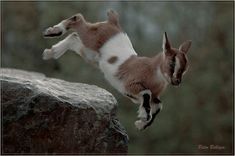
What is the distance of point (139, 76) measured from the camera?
20.3 ft

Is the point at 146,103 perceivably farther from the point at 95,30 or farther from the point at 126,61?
the point at 95,30

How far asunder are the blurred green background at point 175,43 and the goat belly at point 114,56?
1084 cm

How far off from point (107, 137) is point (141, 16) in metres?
13.9

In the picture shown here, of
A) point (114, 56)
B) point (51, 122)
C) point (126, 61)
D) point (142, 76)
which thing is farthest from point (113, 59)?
point (51, 122)

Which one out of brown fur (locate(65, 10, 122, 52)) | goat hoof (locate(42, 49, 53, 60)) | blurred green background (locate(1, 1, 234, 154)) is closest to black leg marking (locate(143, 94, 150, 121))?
brown fur (locate(65, 10, 122, 52))

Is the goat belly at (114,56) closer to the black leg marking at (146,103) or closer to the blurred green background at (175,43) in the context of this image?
the black leg marking at (146,103)

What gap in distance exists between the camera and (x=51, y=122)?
565 centimetres

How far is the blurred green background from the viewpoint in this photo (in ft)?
59.3

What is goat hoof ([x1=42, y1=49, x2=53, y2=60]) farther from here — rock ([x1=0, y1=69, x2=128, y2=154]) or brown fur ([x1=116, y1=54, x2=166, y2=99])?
brown fur ([x1=116, y1=54, x2=166, y2=99])

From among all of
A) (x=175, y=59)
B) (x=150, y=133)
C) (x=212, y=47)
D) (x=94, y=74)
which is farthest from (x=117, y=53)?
(x=212, y=47)

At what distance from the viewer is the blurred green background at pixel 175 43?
18.1m

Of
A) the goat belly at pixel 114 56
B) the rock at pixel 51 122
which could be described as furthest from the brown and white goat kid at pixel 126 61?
the rock at pixel 51 122

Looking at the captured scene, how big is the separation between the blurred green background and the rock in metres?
11.5

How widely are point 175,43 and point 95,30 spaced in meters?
10.8
